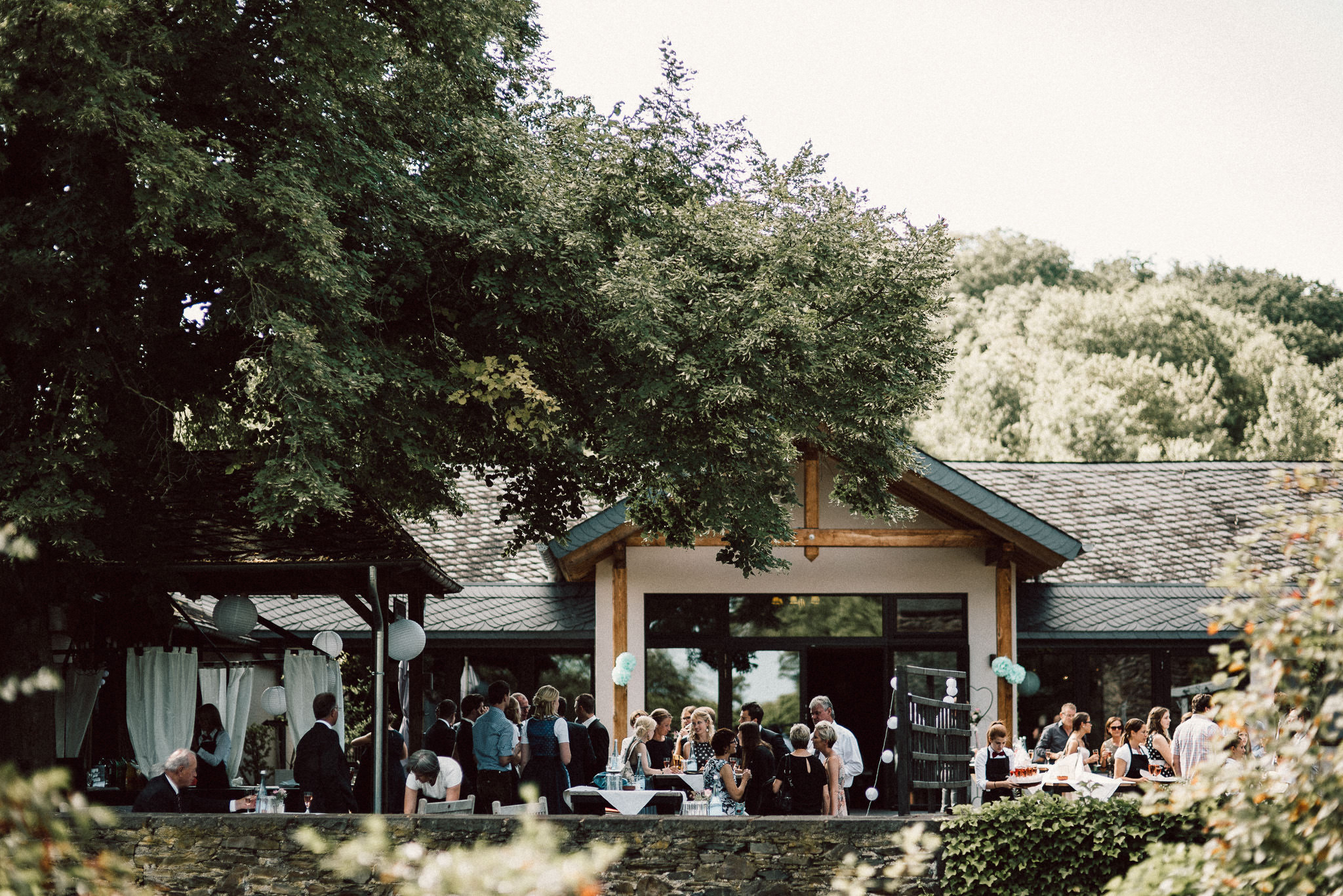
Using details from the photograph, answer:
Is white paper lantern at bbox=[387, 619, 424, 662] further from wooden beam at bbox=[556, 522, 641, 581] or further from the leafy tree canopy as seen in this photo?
wooden beam at bbox=[556, 522, 641, 581]

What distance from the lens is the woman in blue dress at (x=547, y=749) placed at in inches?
463

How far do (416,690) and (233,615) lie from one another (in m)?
3.66

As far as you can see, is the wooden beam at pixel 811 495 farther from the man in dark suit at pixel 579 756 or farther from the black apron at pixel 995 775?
the man in dark suit at pixel 579 756

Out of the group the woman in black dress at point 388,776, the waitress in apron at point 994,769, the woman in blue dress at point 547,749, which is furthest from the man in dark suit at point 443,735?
the waitress in apron at point 994,769

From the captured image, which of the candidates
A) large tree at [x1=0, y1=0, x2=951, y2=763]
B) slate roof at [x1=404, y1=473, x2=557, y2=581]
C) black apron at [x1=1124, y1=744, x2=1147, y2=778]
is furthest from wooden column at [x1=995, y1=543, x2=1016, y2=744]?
slate roof at [x1=404, y1=473, x2=557, y2=581]

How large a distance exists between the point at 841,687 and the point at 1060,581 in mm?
3641

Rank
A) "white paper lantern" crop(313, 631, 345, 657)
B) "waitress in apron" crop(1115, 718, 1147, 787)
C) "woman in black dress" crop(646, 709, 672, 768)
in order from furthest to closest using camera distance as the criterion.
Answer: "white paper lantern" crop(313, 631, 345, 657) → "woman in black dress" crop(646, 709, 672, 768) → "waitress in apron" crop(1115, 718, 1147, 787)

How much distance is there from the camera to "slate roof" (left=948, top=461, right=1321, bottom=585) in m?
19.9

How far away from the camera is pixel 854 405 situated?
1160 centimetres

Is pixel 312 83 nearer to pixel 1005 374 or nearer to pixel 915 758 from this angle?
pixel 915 758

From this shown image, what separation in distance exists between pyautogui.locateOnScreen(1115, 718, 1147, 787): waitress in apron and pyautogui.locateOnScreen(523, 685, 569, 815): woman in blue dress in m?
5.02

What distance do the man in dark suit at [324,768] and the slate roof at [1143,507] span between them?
465 inches

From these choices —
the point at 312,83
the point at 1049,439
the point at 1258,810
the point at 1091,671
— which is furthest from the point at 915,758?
the point at 1049,439

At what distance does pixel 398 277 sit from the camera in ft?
→ 35.1
